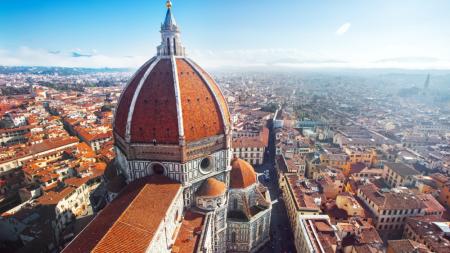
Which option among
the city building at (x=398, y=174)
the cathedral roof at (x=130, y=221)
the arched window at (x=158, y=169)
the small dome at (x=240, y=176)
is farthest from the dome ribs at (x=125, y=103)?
the city building at (x=398, y=174)

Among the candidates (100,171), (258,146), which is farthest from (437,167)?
(100,171)

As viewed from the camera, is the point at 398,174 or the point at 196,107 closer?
the point at 196,107

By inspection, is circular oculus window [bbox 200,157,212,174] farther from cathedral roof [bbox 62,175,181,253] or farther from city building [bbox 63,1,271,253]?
cathedral roof [bbox 62,175,181,253]

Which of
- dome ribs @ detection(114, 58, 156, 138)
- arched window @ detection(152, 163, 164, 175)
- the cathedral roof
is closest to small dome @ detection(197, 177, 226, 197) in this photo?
the cathedral roof

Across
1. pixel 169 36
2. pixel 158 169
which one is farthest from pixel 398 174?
pixel 169 36

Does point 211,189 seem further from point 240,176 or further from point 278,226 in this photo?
point 278,226

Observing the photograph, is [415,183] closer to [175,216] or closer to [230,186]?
[230,186]

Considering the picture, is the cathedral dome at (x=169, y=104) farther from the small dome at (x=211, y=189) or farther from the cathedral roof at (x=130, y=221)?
the small dome at (x=211, y=189)
